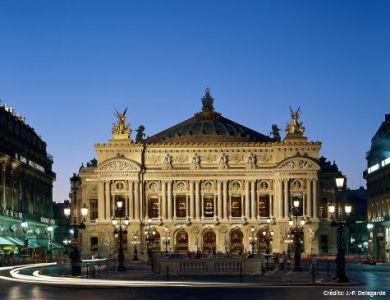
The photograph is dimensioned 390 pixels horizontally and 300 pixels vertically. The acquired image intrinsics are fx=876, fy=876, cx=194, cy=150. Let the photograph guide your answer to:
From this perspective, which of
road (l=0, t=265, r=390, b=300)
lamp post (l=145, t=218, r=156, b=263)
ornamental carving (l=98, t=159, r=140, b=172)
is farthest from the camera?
ornamental carving (l=98, t=159, r=140, b=172)

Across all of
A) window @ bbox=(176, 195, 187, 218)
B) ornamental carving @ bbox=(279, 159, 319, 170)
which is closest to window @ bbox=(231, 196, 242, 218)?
window @ bbox=(176, 195, 187, 218)

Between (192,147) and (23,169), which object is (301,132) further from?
(23,169)

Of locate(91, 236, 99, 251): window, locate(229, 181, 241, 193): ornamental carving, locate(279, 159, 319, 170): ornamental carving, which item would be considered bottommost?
locate(91, 236, 99, 251): window

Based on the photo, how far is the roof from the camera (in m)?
180

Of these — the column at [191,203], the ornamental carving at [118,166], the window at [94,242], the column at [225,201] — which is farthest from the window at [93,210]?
the column at [225,201]

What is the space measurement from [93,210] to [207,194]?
22332mm

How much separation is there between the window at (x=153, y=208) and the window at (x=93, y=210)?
10788 millimetres

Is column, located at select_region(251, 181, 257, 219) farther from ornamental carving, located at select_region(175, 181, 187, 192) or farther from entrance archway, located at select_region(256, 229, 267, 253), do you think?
ornamental carving, located at select_region(175, 181, 187, 192)

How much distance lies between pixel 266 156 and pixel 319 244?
19045 millimetres

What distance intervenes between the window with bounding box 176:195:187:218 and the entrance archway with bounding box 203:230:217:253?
5478mm

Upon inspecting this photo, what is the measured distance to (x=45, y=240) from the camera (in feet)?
447

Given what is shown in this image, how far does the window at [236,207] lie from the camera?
6412 inches

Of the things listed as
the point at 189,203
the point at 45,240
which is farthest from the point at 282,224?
the point at 45,240

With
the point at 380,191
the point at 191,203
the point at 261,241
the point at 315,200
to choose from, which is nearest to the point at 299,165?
the point at 315,200
